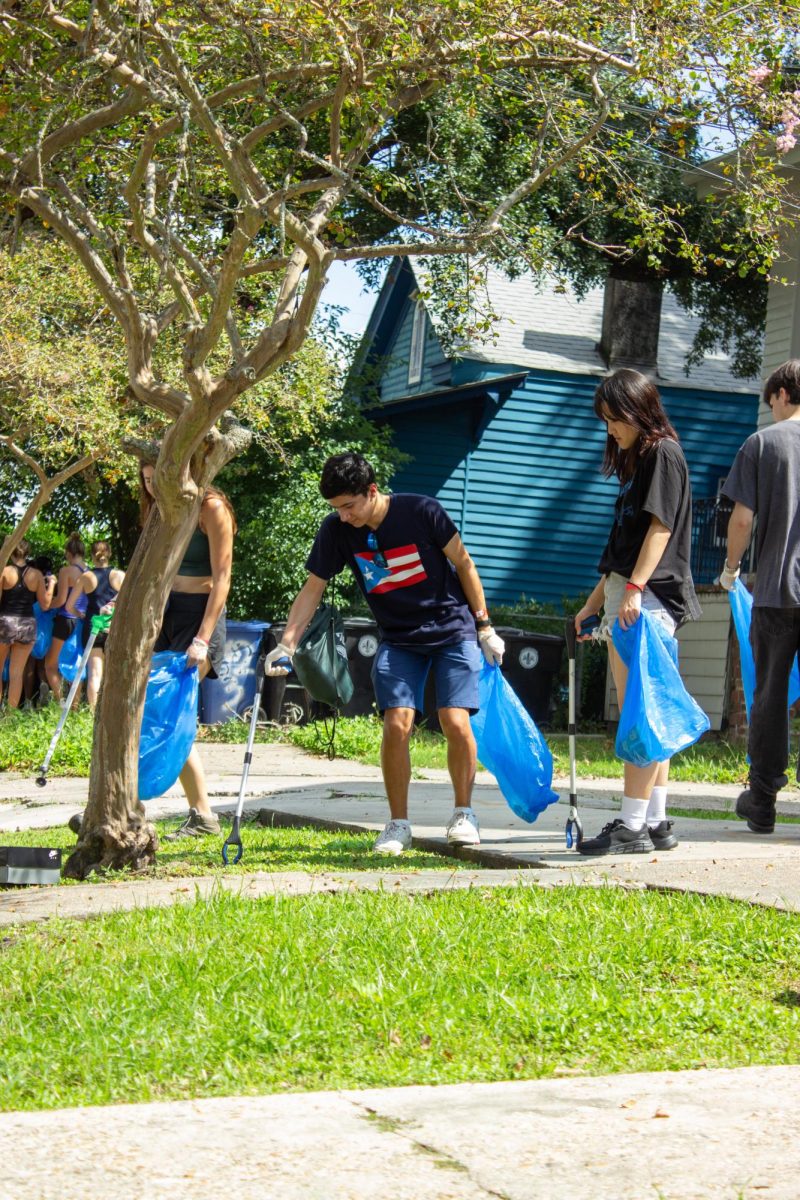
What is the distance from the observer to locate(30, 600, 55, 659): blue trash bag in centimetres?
1773

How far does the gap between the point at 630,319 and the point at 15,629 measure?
40.2 feet

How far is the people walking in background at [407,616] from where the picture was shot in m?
6.75

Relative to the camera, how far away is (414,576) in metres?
6.85

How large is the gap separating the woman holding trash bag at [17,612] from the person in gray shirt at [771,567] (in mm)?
10905

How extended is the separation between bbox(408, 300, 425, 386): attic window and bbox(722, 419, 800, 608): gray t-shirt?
19.1 meters

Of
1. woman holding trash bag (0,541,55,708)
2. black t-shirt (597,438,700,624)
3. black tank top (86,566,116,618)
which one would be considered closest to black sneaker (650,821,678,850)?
black t-shirt (597,438,700,624)

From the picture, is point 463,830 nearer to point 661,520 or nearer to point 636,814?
point 636,814

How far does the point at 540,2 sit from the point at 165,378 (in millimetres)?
9977

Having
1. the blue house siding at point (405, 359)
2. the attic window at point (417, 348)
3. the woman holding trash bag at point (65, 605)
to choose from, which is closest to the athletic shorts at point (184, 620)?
the woman holding trash bag at point (65, 605)

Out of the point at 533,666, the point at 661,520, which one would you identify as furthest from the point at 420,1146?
the point at 533,666

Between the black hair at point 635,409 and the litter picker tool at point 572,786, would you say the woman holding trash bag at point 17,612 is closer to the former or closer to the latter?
the litter picker tool at point 572,786

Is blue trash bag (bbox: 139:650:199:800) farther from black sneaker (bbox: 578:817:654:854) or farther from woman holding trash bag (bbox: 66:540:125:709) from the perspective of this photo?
woman holding trash bag (bbox: 66:540:125:709)

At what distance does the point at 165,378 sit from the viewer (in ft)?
56.5

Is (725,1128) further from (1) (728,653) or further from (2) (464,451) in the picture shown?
(2) (464,451)
